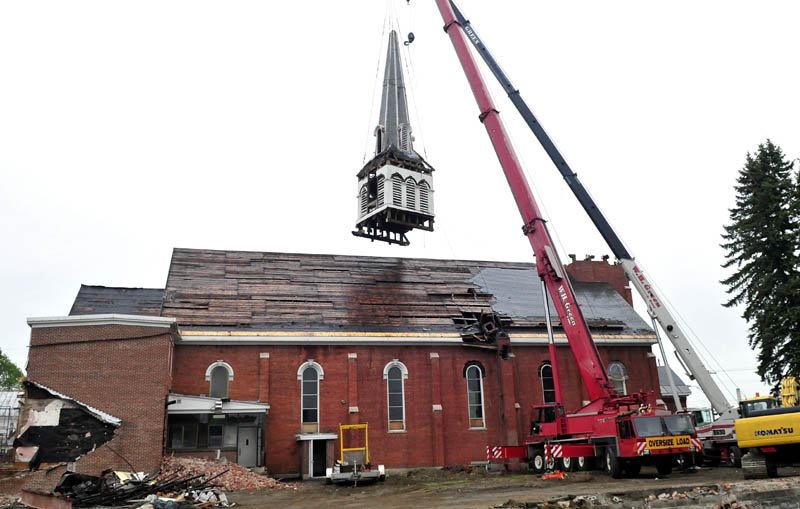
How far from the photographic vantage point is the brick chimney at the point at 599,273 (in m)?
38.9

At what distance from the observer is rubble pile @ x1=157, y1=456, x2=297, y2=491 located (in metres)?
21.8

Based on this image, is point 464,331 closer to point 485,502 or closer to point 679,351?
point 679,351

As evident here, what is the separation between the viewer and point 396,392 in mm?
30062

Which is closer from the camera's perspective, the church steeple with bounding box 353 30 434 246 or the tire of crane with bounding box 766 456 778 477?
the tire of crane with bounding box 766 456 778 477

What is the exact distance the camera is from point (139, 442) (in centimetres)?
2266

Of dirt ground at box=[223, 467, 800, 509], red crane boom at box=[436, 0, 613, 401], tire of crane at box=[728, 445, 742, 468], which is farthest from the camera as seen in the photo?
tire of crane at box=[728, 445, 742, 468]

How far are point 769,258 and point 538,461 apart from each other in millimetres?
16808

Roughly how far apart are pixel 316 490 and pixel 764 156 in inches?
1093

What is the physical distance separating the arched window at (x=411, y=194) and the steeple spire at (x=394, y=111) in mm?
1901

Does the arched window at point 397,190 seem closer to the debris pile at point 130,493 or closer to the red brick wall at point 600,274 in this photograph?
the red brick wall at point 600,274

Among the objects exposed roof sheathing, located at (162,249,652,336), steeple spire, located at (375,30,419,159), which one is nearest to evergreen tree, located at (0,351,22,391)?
exposed roof sheathing, located at (162,249,652,336)

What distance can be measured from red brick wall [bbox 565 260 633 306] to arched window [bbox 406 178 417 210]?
391 inches

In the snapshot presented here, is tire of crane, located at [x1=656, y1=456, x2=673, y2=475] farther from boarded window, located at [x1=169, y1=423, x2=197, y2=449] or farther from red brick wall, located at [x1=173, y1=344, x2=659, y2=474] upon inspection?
boarded window, located at [x1=169, y1=423, x2=197, y2=449]

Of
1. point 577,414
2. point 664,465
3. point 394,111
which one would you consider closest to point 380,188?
point 394,111
